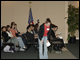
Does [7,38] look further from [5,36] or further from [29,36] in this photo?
[29,36]

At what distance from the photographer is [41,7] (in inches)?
309

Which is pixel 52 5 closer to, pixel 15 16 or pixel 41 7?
pixel 41 7

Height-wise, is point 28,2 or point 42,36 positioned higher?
point 28,2

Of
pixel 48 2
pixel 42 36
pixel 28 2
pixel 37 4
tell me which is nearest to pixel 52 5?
pixel 48 2

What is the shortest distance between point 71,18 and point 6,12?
395 cm

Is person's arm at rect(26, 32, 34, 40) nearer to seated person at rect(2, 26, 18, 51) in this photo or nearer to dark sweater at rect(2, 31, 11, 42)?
seated person at rect(2, 26, 18, 51)

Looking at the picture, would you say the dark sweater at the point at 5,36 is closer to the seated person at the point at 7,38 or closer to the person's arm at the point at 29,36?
the seated person at the point at 7,38

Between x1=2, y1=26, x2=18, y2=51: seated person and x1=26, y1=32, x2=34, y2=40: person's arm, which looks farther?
x1=26, y1=32, x2=34, y2=40: person's arm

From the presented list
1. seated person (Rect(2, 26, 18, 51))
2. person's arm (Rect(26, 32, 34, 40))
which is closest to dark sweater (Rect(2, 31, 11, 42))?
seated person (Rect(2, 26, 18, 51))

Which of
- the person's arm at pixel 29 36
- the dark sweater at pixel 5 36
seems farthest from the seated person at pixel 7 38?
the person's arm at pixel 29 36

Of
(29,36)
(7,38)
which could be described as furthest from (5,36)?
(29,36)

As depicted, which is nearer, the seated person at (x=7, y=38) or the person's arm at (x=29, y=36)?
the seated person at (x=7, y=38)

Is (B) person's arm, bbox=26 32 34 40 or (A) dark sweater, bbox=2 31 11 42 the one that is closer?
(A) dark sweater, bbox=2 31 11 42

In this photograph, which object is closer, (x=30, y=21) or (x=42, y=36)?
(x=42, y=36)
